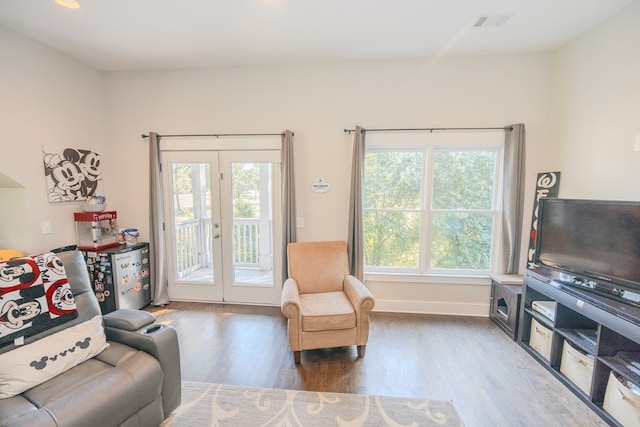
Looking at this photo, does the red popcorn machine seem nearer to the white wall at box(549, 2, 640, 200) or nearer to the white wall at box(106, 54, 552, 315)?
the white wall at box(106, 54, 552, 315)

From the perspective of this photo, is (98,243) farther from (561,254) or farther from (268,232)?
(561,254)

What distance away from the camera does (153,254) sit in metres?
3.40

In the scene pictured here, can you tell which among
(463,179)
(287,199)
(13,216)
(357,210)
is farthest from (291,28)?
(13,216)

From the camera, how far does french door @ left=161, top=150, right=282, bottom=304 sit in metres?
3.35

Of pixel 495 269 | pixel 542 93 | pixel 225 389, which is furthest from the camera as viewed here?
pixel 495 269

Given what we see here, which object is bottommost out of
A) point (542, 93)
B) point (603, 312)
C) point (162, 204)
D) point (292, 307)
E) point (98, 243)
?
point (292, 307)

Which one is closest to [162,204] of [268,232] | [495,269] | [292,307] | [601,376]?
[268,232]

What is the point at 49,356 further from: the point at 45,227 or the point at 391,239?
the point at 391,239

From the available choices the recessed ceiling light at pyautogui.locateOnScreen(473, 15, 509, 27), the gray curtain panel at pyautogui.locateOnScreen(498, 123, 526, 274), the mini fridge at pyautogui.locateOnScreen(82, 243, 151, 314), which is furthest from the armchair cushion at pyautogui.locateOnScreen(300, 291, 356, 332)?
the recessed ceiling light at pyautogui.locateOnScreen(473, 15, 509, 27)

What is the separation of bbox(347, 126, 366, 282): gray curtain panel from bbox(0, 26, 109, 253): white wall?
320cm

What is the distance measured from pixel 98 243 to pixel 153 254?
57cm

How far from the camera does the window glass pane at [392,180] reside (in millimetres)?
3238

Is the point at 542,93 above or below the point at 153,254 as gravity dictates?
above

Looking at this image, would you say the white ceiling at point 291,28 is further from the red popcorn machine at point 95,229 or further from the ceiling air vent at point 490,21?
the red popcorn machine at point 95,229
